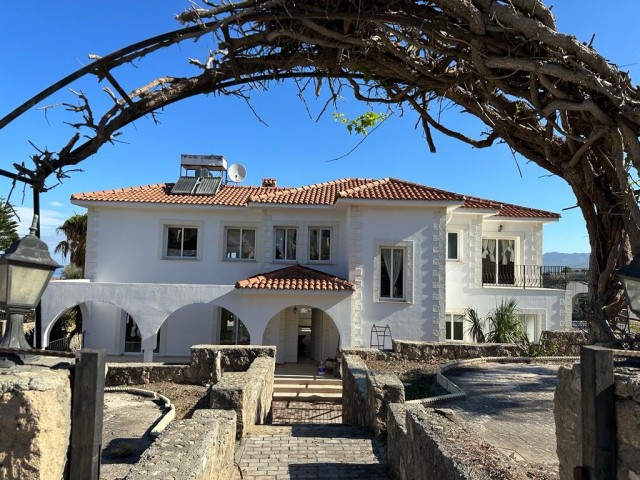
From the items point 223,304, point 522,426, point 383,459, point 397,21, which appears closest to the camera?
point 397,21

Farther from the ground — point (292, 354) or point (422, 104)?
point (422, 104)

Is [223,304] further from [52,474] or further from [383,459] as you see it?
[52,474]

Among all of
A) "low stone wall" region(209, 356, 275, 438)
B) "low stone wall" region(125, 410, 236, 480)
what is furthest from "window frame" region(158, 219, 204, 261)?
"low stone wall" region(125, 410, 236, 480)

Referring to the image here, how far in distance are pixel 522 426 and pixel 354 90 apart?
5.87 m

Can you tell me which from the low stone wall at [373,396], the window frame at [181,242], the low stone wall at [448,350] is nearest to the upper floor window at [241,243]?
the window frame at [181,242]

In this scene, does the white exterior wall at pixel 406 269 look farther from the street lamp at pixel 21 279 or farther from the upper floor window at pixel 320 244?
the street lamp at pixel 21 279

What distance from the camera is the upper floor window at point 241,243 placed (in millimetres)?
17734

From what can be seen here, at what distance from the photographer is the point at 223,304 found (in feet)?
49.3

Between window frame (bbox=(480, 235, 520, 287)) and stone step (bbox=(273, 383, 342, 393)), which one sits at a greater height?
window frame (bbox=(480, 235, 520, 287))

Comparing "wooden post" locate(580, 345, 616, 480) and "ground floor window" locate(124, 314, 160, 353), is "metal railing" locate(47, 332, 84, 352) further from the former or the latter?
"wooden post" locate(580, 345, 616, 480)

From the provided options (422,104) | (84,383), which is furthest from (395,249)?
(84,383)

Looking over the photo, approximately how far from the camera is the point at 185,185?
18.9 m

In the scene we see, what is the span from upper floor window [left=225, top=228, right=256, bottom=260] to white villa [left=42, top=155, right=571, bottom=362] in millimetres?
39

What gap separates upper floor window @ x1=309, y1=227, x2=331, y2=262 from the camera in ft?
56.6
